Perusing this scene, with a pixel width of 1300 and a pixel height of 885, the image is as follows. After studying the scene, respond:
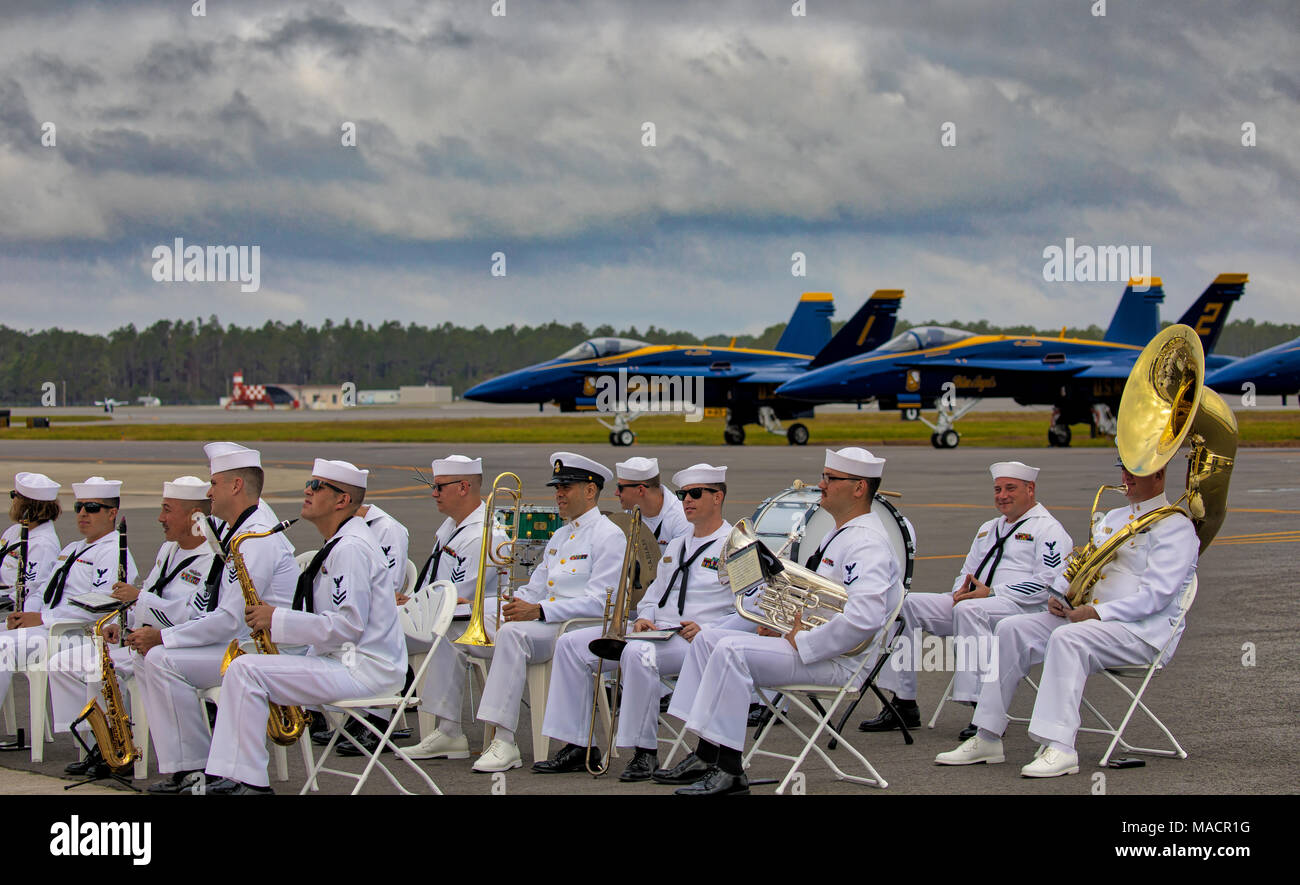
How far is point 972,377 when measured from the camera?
43.8 m

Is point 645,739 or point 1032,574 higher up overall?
point 1032,574

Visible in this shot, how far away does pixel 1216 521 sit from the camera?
729 cm

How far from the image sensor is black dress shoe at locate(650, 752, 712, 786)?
266 inches

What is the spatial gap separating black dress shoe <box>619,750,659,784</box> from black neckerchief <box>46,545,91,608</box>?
3562 millimetres

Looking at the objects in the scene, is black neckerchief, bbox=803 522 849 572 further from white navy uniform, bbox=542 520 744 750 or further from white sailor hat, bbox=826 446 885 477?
white navy uniform, bbox=542 520 744 750

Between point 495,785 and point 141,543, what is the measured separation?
12115 millimetres

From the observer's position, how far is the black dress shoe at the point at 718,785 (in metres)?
6.26

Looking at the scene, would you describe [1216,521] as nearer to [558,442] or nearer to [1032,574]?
[1032,574]

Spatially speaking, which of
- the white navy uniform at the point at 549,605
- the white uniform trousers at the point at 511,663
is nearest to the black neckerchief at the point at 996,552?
the white navy uniform at the point at 549,605

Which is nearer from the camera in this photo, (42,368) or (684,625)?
(684,625)

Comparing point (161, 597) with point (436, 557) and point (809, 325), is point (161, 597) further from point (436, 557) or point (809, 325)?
point (809, 325)

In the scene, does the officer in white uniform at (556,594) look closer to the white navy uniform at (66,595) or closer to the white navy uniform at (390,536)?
the white navy uniform at (390,536)

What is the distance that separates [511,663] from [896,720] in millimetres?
2476

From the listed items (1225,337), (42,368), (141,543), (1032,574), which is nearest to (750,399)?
(141,543)
